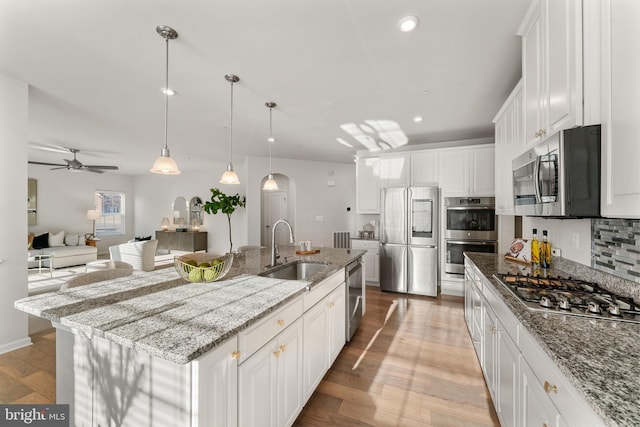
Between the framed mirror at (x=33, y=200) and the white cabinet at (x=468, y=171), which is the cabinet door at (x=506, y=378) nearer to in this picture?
the white cabinet at (x=468, y=171)

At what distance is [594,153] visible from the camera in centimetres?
122

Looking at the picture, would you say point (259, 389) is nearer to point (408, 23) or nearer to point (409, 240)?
point (408, 23)

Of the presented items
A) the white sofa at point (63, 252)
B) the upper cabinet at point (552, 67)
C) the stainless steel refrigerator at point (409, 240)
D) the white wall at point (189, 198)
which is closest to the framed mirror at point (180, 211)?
the white wall at point (189, 198)

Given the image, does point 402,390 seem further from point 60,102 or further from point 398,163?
point 60,102

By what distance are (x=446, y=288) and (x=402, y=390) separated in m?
2.67

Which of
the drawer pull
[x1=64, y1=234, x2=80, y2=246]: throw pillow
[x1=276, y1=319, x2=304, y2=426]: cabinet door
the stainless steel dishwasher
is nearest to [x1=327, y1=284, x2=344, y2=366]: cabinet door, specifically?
the stainless steel dishwasher

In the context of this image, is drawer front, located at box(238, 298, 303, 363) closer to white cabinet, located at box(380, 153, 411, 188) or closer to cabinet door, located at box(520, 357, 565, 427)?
cabinet door, located at box(520, 357, 565, 427)

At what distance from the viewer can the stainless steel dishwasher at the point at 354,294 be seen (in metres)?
2.62

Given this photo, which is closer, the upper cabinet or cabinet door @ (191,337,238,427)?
cabinet door @ (191,337,238,427)

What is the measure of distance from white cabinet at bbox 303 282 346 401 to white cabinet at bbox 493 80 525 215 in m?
1.81

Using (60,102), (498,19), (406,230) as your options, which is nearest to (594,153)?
(498,19)

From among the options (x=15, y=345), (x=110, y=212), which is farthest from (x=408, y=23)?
(x=110, y=212)

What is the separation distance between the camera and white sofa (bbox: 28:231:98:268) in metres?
5.82

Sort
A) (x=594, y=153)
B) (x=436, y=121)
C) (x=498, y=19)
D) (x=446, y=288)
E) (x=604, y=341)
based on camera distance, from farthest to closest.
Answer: (x=446, y=288) < (x=436, y=121) < (x=498, y=19) < (x=594, y=153) < (x=604, y=341)
